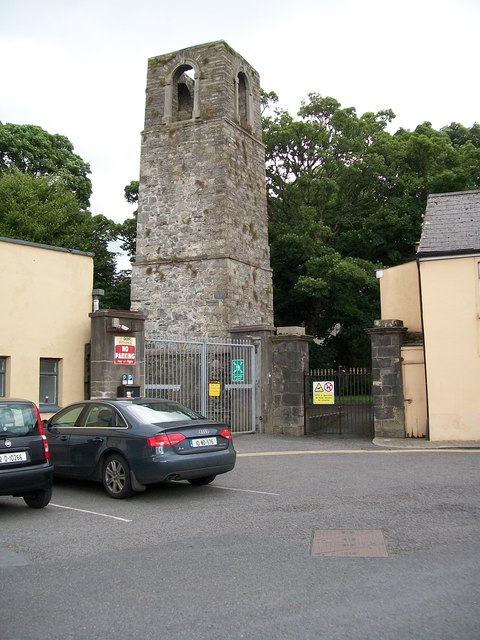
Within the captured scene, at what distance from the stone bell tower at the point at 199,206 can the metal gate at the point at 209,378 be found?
408cm

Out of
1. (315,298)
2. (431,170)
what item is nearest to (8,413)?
(315,298)

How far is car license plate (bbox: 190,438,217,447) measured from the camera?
9.99m

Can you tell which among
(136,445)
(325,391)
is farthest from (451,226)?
(136,445)

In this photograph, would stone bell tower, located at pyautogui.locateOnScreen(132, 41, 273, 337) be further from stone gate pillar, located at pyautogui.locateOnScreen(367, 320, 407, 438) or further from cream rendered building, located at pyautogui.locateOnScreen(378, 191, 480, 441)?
cream rendered building, located at pyautogui.locateOnScreen(378, 191, 480, 441)

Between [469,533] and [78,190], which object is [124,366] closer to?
[469,533]

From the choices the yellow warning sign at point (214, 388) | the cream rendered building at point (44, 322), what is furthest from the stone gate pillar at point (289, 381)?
the cream rendered building at point (44, 322)

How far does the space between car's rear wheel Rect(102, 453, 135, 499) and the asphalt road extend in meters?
0.16

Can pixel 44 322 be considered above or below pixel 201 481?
above

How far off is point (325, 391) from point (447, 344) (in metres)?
3.58

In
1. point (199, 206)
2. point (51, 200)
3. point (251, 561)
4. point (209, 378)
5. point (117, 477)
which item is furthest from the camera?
point (51, 200)

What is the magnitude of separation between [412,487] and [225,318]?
14176 mm

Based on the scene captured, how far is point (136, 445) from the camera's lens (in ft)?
32.0

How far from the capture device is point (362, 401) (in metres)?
19.2

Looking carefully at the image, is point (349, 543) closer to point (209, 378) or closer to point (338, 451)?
point (338, 451)
